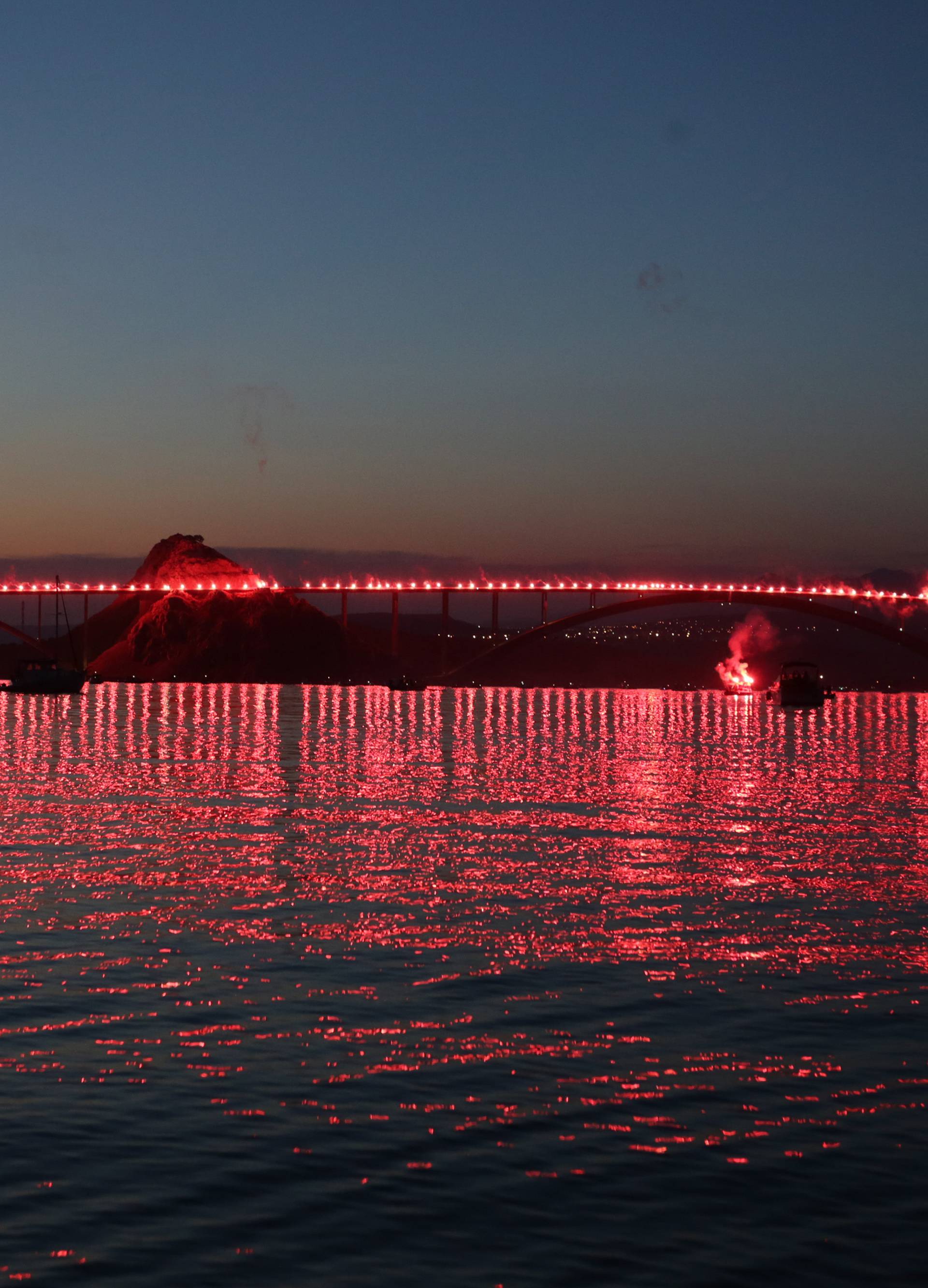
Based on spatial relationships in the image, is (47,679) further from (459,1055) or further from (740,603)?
(459,1055)

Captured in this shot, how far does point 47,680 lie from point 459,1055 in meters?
156

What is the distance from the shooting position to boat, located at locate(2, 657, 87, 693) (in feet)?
534

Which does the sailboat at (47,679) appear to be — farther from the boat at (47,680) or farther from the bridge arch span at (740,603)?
the bridge arch span at (740,603)

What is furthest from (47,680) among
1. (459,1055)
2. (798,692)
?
(459,1055)

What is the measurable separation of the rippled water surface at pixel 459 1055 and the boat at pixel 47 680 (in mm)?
132927

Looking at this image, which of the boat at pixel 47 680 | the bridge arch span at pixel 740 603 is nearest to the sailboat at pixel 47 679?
the boat at pixel 47 680

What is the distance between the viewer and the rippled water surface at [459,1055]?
9.05 meters

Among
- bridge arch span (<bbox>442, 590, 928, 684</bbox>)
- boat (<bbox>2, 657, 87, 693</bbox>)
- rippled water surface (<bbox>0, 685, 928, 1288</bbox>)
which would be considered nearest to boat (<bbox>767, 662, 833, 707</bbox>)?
bridge arch span (<bbox>442, 590, 928, 684</bbox>)

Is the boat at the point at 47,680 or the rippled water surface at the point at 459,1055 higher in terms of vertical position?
the boat at the point at 47,680

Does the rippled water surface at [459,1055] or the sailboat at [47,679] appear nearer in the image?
the rippled water surface at [459,1055]

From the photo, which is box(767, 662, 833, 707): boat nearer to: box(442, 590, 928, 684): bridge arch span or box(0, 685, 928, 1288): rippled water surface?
box(442, 590, 928, 684): bridge arch span

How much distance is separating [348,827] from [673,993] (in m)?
18.4

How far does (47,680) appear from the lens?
163 metres

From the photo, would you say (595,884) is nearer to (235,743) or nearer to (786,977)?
(786,977)
